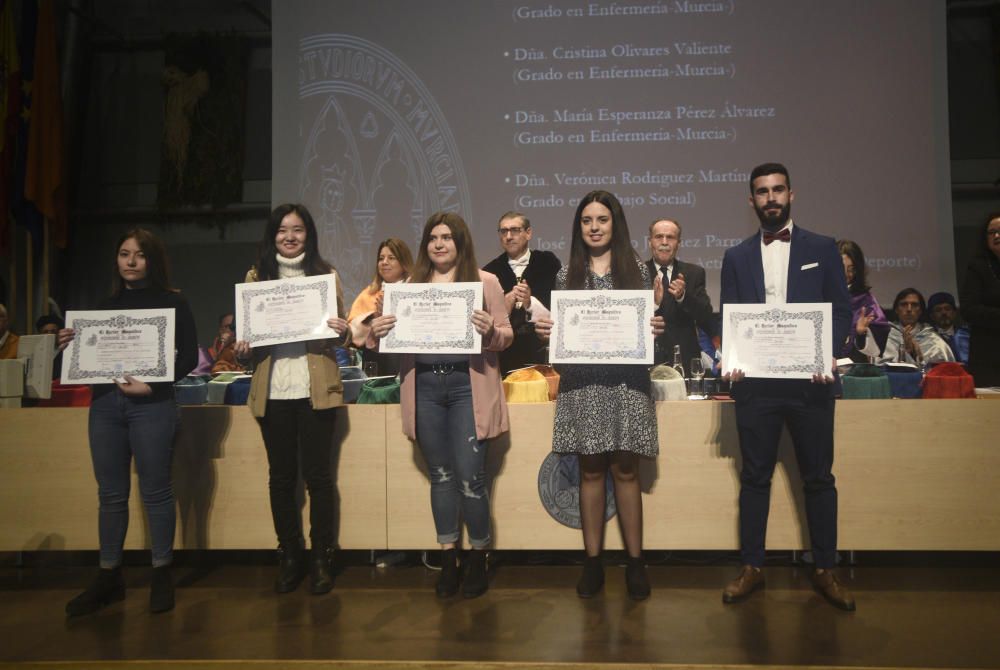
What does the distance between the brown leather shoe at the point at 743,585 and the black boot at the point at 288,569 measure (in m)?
1.71

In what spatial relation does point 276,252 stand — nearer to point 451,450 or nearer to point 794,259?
point 451,450

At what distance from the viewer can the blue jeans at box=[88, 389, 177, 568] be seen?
2.97 meters

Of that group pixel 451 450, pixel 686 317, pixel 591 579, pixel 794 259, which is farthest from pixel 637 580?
pixel 686 317

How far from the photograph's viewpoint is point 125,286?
3135 mm

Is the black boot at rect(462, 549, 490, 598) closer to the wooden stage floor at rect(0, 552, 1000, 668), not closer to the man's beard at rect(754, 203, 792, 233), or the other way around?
the wooden stage floor at rect(0, 552, 1000, 668)

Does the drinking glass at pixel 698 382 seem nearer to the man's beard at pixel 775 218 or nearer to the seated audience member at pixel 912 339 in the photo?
the man's beard at pixel 775 218

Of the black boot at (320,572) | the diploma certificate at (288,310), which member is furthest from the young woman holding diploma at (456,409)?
the black boot at (320,572)

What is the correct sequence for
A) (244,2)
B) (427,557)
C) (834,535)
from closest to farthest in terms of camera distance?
(834,535) < (427,557) < (244,2)

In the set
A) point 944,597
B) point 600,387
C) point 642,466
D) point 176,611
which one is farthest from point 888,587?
point 176,611

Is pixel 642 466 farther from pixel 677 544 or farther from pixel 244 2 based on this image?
pixel 244 2

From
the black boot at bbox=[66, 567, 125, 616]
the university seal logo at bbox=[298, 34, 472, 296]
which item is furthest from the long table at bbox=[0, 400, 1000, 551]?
the university seal logo at bbox=[298, 34, 472, 296]

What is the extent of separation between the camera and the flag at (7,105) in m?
6.47

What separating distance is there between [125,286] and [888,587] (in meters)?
3.31

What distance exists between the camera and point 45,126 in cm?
683
